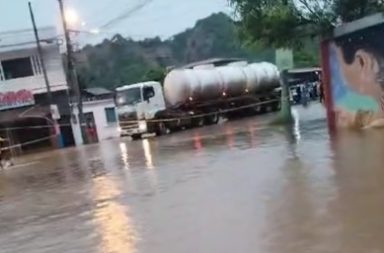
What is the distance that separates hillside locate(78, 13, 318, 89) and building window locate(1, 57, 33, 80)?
1364 centimetres

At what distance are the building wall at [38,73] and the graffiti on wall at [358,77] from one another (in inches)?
920

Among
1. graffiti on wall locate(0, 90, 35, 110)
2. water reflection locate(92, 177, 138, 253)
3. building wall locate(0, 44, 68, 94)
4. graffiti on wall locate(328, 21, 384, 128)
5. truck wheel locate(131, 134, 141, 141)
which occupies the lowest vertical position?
truck wheel locate(131, 134, 141, 141)

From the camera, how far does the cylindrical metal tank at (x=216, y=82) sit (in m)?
34.3

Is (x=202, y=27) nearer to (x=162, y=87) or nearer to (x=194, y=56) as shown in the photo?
(x=194, y=56)

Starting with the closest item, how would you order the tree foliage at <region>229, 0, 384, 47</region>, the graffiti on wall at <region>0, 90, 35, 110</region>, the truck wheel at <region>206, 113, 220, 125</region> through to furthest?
the tree foliage at <region>229, 0, 384, 47</region> < the truck wheel at <region>206, 113, 220, 125</region> < the graffiti on wall at <region>0, 90, 35, 110</region>

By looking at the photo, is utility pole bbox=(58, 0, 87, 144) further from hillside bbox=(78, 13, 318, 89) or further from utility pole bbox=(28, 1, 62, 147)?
hillside bbox=(78, 13, 318, 89)

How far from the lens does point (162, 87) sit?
34.8 metres

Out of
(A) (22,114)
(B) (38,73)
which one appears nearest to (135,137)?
(A) (22,114)

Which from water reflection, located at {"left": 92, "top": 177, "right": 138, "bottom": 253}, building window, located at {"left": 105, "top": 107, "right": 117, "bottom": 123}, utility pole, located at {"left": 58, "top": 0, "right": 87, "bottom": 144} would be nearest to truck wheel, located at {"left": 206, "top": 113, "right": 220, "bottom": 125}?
utility pole, located at {"left": 58, "top": 0, "right": 87, "bottom": 144}

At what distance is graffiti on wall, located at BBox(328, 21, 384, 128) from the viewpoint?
54.9 feet

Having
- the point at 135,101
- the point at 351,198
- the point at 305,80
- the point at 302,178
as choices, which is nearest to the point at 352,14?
the point at 302,178

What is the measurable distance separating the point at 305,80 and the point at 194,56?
12.3 meters

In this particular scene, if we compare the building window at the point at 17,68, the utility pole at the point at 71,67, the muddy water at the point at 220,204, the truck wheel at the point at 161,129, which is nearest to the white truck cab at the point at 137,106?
the truck wheel at the point at 161,129

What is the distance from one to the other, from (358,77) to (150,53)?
145ft
